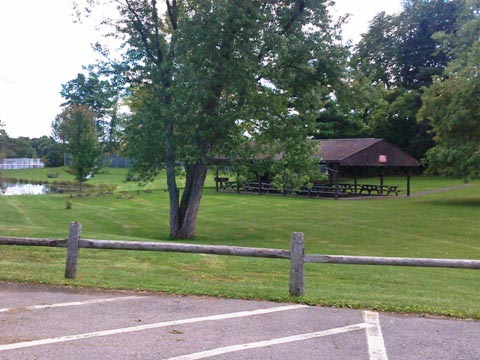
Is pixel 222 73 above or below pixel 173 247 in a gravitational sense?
above

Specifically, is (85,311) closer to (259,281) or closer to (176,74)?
(259,281)

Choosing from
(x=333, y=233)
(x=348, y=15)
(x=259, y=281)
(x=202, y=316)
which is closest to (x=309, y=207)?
(x=333, y=233)

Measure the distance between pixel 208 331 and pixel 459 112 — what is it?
30.1 metres

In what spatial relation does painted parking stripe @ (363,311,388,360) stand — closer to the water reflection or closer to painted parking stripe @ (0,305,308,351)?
painted parking stripe @ (0,305,308,351)

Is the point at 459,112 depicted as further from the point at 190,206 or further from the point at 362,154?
the point at 190,206

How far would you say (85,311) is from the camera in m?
6.48

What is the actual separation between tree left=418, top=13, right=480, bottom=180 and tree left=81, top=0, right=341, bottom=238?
14.6 m

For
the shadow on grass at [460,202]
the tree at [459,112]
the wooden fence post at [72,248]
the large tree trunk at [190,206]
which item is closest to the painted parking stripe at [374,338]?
the wooden fence post at [72,248]

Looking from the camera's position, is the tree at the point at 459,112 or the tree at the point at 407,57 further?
the tree at the point at 407,57

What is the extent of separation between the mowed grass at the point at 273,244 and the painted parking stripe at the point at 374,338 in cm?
47

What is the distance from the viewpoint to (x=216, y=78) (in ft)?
61.9

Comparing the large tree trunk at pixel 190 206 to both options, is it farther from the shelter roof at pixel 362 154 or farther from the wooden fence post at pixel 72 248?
the shelter roof at pixel 362 154

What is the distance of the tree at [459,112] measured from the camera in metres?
31.3

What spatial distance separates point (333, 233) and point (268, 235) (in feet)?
9.38
